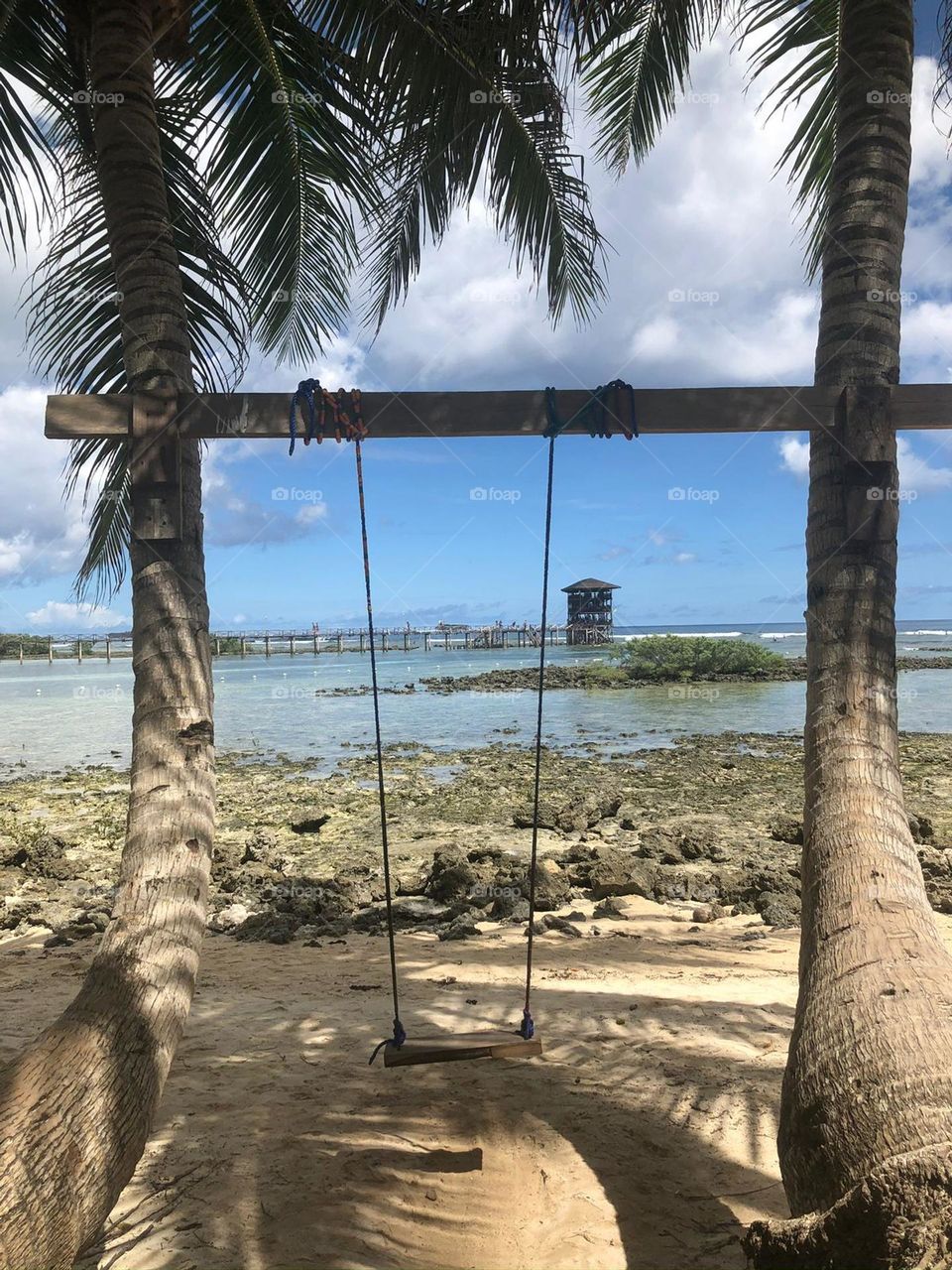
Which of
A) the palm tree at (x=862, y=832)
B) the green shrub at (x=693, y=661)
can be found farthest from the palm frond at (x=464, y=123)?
the green shrub at (x=693, y=661)

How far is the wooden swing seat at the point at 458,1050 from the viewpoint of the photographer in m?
3.28

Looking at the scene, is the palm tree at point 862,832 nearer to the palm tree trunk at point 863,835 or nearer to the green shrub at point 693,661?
the palm tree trunk at point 863,835

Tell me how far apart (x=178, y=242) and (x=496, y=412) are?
3271mm

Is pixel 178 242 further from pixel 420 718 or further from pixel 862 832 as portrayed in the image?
pixel 420 718

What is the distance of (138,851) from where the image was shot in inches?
115

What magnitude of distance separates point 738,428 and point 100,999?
3137mm

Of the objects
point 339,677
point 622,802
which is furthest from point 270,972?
point 339,677

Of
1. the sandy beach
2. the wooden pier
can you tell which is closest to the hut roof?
the wooden pier

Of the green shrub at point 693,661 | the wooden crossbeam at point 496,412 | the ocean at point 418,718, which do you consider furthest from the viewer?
the green shrub at point 693,661

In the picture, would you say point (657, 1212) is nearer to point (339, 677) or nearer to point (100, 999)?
point (100, 999)

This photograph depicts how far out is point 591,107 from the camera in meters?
7.54

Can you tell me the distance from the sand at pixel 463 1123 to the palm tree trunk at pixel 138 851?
0.71 meters

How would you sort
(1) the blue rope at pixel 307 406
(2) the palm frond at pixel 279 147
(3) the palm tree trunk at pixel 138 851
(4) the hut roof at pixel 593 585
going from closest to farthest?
(3) the palm tree trunk at pixel 138 851 → (1) the blue rope at pixel 307 406 → (2) the palm frond at pixel 279 147 → (4) the hut roof at pixel 593 585

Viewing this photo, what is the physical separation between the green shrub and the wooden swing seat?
31.8 metres
